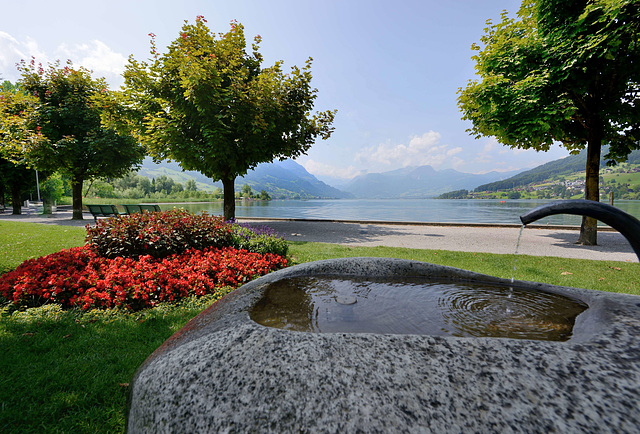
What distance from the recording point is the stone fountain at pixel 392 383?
119 centimetres

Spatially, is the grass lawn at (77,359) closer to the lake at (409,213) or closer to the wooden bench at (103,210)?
the wooden bench at (103,210)

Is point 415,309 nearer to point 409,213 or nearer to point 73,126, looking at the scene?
point 73,126

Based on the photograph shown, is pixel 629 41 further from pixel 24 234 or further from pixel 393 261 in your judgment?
pixel 24 234

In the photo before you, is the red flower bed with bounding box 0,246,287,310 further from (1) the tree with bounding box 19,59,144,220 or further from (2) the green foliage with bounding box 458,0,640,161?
(1) the tree with bounding box 19,59,144,220

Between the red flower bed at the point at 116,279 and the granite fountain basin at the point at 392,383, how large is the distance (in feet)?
11.9

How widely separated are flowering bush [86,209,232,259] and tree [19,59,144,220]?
15918 millimetres

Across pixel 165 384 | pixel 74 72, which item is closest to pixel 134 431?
pixel 165 384

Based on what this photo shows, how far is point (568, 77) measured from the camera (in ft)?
33.1

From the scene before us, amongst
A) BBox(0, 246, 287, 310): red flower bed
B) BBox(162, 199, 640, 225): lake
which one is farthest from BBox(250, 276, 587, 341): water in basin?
BBox(162, 199, 640, 225): lake

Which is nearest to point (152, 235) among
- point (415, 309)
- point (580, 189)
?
point (415, 309)

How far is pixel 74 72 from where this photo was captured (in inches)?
768

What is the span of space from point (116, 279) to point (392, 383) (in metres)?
5.52

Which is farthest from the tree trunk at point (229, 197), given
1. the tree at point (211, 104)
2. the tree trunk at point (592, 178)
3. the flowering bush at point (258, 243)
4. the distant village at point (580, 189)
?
the distant village at point (580, 189)

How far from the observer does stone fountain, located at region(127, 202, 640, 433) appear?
1190 millimetres
